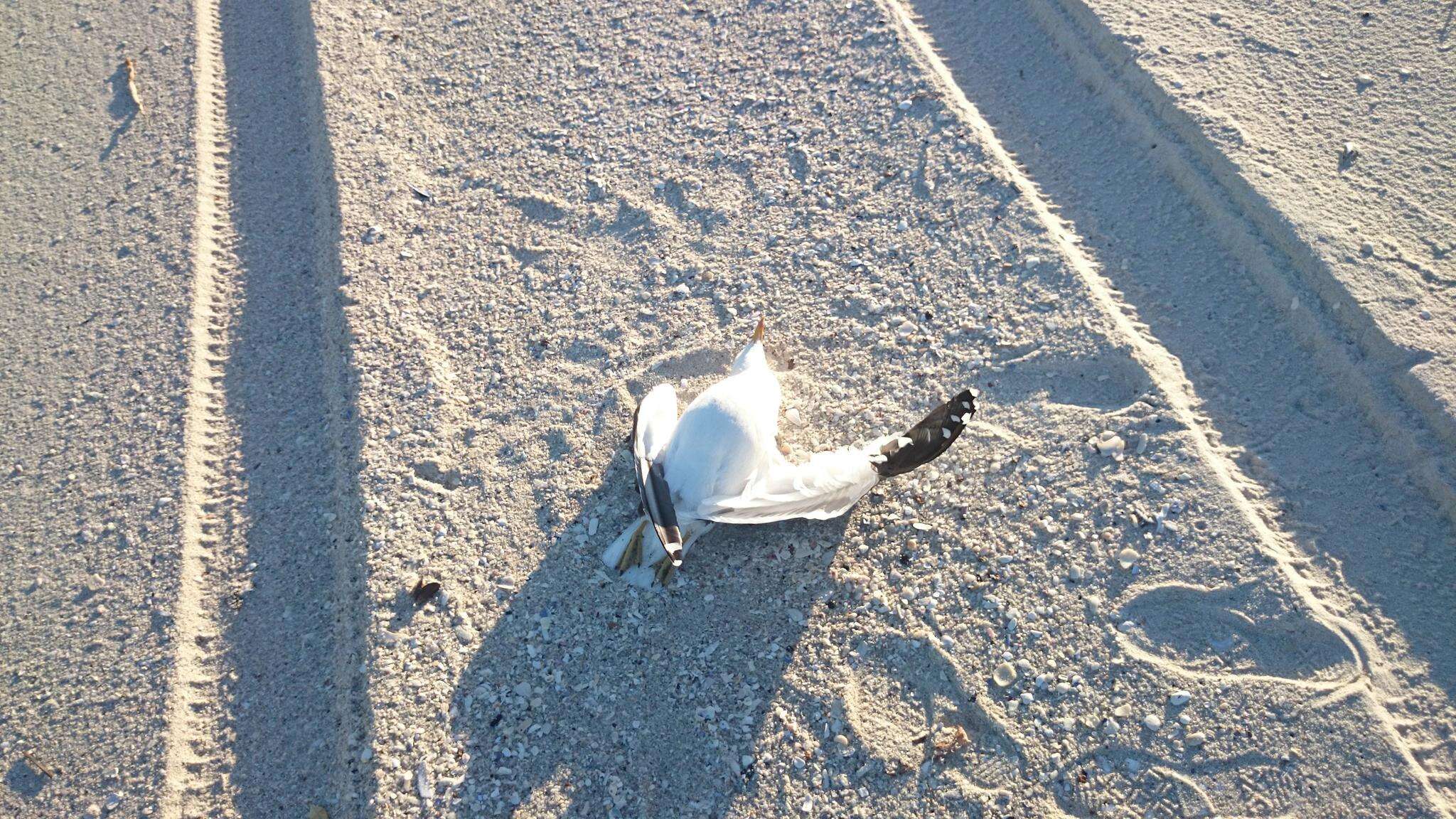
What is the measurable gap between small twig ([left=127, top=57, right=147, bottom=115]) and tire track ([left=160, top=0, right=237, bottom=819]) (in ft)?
0.80

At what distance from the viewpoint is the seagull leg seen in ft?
10.3

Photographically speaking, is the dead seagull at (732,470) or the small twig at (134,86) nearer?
the dead seagull at (732,470)

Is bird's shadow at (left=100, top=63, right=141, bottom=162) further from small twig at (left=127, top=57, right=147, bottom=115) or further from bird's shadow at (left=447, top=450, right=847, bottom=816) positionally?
bird's shadow at (left=447, top=450, right=847, bottom=816)

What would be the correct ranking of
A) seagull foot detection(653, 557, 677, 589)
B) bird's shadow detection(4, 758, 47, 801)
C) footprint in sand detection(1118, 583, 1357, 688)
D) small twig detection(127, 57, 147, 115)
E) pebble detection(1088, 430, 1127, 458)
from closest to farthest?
bird's shadow detection(4, 758, 47, 801) → footprint in sand detection(1118, 583, 1357, 688) → seagull foot detection(653, 557, 677, 589) → pebble detection(1088, 430, 1127, 458) → small twig detection(127, 57, 147, 115)

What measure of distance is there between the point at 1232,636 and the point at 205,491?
3.46 meters

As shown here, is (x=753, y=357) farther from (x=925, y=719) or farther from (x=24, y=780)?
(x=24, y=780)

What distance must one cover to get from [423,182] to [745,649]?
A: 2.53 metres

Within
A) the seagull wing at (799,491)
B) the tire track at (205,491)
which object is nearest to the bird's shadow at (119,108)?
the tire track at (205,491)

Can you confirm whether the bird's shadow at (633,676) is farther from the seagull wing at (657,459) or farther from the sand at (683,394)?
the seagull wing at (657,459)

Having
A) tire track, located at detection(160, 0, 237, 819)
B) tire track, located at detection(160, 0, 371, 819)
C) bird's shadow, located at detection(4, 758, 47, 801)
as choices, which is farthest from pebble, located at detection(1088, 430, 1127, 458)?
bird's shadow, located at detection(4, 758, 47, 801)

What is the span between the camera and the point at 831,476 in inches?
Result: 118

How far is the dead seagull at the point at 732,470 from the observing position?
2.90 metres

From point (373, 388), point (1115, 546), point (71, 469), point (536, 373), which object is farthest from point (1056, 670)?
point (71, 469)

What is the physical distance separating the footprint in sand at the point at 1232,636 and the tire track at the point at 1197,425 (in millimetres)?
60
